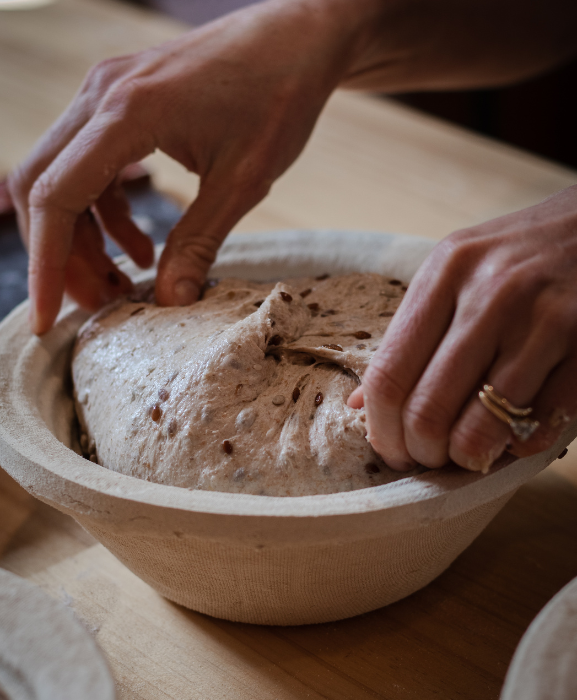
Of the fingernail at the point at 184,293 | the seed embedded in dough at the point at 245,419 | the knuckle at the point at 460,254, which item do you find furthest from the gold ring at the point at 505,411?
the fingernail at the point at 184,293

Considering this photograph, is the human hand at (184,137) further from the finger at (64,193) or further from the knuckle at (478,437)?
the knuckle at (478,437)

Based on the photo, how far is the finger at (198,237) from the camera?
4.06ft

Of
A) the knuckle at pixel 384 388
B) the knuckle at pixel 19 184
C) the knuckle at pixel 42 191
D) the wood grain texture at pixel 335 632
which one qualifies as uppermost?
the knuckle at pixel 384 388

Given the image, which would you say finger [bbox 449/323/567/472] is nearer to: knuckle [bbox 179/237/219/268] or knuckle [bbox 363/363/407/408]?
knuckle [bbox 363/363/407/408]

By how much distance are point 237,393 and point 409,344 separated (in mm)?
302

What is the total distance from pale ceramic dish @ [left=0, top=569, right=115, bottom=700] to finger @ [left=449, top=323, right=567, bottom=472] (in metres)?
0.42

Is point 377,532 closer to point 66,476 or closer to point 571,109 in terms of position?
point 66,476

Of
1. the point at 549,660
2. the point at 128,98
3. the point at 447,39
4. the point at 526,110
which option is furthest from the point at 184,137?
the point at 526,110

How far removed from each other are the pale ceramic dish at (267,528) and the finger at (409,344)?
107 mm

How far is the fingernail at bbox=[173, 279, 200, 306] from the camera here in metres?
1.22

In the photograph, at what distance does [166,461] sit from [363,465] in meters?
0.27

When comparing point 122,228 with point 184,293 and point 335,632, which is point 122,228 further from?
point 335,632

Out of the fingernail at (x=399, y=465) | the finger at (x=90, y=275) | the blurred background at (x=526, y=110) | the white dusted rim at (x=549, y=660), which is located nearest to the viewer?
the white dusted rim at (x=549, y=660)

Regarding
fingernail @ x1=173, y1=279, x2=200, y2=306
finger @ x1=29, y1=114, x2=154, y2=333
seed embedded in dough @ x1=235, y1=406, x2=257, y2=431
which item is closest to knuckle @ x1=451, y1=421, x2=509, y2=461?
seed embedded in dough @ x1=235, y1=406, x2=257, y2=431
